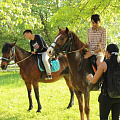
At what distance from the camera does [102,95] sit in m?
3.22

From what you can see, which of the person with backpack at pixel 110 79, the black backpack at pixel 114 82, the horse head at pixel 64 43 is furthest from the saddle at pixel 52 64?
the black backpack at pixel 114 82

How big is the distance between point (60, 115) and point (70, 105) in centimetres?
109

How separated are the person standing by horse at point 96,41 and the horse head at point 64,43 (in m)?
0.39

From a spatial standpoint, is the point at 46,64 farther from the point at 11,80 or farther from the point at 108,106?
the point at 11,80

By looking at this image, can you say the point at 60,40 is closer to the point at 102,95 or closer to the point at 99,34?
the point at 99,34

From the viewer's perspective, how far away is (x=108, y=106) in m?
3.16

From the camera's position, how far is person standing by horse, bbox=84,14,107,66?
178 inches

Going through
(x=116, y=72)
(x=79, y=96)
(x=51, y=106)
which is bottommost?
(x=51, y=106)

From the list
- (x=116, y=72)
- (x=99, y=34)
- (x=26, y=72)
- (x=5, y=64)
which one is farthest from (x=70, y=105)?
(x=116, y=72)

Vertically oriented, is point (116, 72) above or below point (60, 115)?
above

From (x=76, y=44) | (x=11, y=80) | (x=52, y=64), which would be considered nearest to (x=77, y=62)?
(x=76, y=44)

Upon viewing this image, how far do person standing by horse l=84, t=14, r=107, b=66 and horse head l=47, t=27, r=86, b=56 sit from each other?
0.39m

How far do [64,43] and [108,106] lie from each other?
186cm

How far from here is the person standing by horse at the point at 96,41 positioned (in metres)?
4.53
